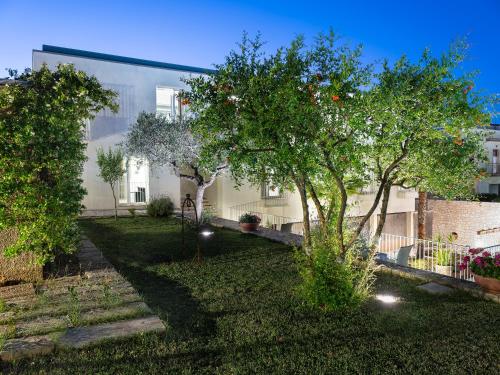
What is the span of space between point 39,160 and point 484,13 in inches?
4982

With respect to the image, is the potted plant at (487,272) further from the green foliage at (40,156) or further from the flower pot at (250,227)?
the flower pot at (250,227)

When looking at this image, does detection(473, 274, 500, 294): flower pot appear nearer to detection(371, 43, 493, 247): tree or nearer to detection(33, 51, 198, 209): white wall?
detection(371, 43, 493, 247): tree

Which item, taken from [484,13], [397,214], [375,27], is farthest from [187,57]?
[484,13]

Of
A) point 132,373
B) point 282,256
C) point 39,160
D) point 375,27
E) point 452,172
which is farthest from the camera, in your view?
point 375,27

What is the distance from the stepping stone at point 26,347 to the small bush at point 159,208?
12736 mm

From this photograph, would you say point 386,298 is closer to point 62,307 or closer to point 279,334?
point 279,334

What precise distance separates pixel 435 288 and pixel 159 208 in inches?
495

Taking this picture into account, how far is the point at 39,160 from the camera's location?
6.05 meters

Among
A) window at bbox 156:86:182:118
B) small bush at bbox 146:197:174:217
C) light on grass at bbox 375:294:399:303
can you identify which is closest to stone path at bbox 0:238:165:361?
light on grass at bbox 375:294:399:303

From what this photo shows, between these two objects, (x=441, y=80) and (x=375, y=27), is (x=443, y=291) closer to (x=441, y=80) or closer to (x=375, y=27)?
(x=441, y=80)

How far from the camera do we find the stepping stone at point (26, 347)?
3941 millimetres

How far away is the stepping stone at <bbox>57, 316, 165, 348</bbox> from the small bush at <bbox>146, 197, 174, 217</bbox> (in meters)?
12.3

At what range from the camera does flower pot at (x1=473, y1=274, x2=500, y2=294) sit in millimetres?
6004

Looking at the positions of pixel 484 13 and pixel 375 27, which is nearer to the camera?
pixel 375 27
